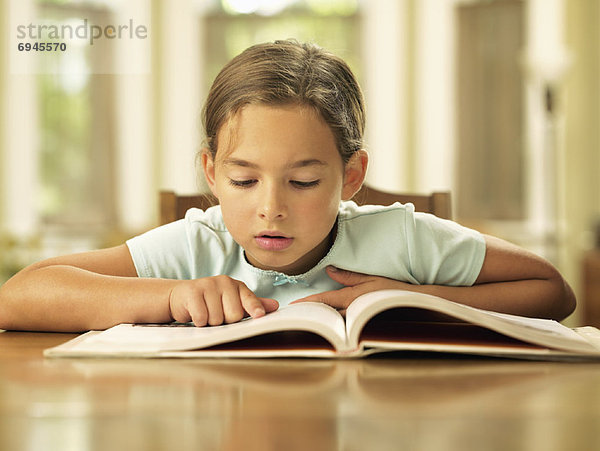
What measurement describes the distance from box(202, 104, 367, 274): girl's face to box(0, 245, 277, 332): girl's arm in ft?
0.45

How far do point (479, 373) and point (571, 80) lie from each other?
4.44 m

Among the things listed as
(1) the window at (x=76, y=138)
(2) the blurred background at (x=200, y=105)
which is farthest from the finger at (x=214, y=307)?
(1) the window at (x=76, y=138)

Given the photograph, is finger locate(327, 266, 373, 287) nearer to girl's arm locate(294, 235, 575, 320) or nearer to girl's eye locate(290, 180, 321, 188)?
girl's arm locate(294, 235, 575, 320)

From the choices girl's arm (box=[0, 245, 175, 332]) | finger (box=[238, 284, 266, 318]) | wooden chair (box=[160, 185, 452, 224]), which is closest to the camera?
finger (box=[238, 284, 266, 318])

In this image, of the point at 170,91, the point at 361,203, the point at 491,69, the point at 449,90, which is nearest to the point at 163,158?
the point at 170,91

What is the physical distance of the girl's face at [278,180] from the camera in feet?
3.19

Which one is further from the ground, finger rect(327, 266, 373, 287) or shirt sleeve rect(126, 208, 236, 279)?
shirt sleeve rect(126, 208, 236, 279)

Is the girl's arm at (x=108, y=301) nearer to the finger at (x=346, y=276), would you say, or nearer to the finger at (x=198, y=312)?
the finger at (x=198, y=312)

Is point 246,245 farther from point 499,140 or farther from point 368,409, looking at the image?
point 499,140

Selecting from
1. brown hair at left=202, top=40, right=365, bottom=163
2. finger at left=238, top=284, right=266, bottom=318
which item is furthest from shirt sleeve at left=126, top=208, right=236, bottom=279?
finger at left=238, top=284, right=266, bottom=318

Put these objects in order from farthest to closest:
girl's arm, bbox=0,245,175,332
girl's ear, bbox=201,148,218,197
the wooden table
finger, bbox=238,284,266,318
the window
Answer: the window → girl's ear, bbox=201,148,218,197 → girl's arm, bbox=0,245,175,332 → finger, bbox=238,284,266,318 → the wooden table

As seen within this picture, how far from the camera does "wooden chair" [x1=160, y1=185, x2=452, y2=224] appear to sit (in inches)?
57.5

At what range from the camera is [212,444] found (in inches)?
17.0

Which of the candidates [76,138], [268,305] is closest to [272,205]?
[268,305]
